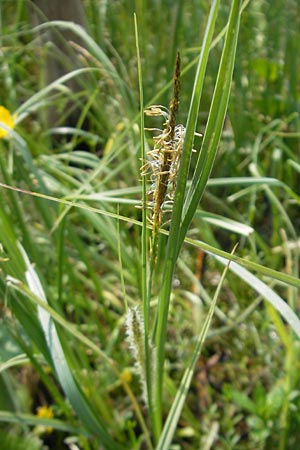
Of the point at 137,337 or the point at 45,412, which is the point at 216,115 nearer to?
the point at 137,337

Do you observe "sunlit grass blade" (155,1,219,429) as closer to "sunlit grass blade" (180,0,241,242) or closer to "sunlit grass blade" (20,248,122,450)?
"sunlit grass blade" (180,0,241,242)

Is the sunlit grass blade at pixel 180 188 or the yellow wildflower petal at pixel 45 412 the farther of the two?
the yellow wildflower petal at pixel 45 412

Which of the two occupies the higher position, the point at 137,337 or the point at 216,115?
the point at 216,115

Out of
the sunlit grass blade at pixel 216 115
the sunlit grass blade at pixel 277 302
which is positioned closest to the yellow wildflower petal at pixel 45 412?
the sunlit grass blade at pixel 277 302

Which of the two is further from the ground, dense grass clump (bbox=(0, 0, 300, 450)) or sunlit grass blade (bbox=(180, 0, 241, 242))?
sunlit grass blade (bbox=(180, 0, 241, 242))

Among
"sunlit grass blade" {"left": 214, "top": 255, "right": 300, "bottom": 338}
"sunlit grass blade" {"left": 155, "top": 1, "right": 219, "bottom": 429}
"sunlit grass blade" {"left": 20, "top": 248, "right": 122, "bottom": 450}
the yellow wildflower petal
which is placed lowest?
the yellow wildflower petal

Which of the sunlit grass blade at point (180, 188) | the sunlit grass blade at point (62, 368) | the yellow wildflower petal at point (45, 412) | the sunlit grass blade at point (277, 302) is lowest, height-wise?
the yellow wildflower petal at point (45, 412)

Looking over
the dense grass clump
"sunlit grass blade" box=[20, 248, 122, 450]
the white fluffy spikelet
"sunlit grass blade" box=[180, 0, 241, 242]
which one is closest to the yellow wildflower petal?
the dense grass clump

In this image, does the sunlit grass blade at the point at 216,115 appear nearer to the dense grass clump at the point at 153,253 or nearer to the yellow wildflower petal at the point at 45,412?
the dense grass clump at the point at 153,253

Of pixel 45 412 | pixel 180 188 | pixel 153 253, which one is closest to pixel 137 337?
pixel 153 253

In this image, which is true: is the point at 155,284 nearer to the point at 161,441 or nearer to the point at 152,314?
the point at 152,314

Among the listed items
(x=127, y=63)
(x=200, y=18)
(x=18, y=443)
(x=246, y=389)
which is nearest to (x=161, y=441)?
(x=18, y=443)

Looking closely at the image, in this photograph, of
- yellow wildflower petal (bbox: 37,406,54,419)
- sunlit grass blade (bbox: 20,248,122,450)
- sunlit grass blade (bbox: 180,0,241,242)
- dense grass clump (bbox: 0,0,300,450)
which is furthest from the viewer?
yellow wildflower petal (bbox: 37,406,54,419)
